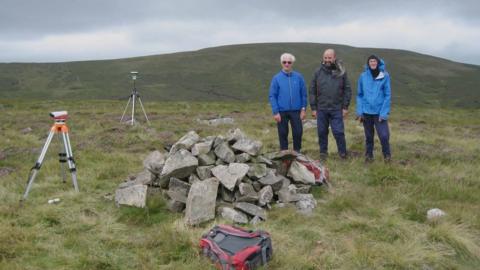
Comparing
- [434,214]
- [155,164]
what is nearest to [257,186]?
[155,164]

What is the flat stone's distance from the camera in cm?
805

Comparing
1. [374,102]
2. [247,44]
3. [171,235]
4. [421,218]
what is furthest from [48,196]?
[247,44]

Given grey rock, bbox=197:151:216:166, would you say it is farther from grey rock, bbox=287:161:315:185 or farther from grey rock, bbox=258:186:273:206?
grey rock, bbox=287:161:315:185

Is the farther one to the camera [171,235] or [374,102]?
[374,102]

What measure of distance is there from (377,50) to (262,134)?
388 feet

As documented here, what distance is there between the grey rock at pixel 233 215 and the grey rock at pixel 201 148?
1.61m

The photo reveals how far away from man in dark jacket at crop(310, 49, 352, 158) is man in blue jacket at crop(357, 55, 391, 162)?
37 cm

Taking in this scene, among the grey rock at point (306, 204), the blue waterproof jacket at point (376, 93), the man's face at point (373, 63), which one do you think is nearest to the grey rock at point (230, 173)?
the grey rock at point (306, 204)

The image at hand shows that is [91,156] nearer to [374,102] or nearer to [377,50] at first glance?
[374,102]

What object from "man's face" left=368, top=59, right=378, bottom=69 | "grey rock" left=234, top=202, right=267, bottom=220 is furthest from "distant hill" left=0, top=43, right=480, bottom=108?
"grey rock" left=234, top=202, right=267, bottom=220

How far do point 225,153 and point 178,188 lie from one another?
3.92 ft

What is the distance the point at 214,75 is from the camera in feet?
335

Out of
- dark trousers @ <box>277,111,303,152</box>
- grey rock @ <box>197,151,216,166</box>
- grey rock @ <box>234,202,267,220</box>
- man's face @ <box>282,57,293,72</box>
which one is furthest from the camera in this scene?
dark trousers @ <box>277,111,303,152</box>

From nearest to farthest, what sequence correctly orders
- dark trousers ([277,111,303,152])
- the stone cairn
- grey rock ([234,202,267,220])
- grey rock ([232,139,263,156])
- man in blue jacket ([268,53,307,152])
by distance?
grey rock ([234,202,267,220]) < the stone cairn < grey rock ([232,139,263,156]) < man in blue jacket ([268,53,307,152]) < dark trousers ([277,111,303,152])
